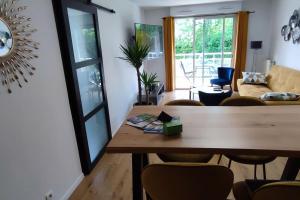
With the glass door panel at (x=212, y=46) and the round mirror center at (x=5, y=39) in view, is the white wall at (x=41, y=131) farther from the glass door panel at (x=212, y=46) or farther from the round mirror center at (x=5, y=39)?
the glass door panel at (x=212, y=46)

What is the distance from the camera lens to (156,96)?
14.6 ft

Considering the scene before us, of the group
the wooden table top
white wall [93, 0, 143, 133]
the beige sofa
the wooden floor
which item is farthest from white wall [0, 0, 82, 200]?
the beige sofa

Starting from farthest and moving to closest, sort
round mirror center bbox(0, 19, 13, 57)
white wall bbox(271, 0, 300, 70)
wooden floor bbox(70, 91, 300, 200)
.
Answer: white wall bbox(271, 0, 300, 70) → wooden floor bbox(70, 91, 300, 200) → round mirror center bbox(0, 19, 13, 57)

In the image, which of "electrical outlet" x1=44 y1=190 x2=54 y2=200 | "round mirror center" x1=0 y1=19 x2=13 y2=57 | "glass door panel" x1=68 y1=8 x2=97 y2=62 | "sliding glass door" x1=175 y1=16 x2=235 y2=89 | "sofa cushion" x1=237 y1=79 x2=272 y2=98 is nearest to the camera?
"round mirror center" x1=0 y1=19 x2=13 y2=57

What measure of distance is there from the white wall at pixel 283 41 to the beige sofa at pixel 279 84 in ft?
0.95

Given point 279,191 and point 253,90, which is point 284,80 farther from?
point 279,191

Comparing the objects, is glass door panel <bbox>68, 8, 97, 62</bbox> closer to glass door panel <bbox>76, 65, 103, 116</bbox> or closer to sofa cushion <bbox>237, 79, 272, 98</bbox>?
glass door panel <bbox>76, 65, 103, 116</bbox>

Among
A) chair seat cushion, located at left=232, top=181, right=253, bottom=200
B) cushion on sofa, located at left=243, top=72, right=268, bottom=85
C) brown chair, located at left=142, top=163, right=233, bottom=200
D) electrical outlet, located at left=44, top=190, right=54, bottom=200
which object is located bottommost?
electrical outlet, located at left=44, top=190, right=54, bottom=200

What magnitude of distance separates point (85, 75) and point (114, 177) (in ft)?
4.00

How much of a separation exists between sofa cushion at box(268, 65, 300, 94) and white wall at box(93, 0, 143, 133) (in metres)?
2.84

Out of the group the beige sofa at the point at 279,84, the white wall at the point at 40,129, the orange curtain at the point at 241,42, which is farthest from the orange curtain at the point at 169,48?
the white wall at the point at 40,129

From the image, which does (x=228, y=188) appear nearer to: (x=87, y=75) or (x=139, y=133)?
(x=139, y=133)

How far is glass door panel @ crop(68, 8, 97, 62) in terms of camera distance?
212 centimetres

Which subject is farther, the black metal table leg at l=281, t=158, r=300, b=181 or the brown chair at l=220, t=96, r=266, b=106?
the brown chair at l=220, t=96, r=266, b=106
